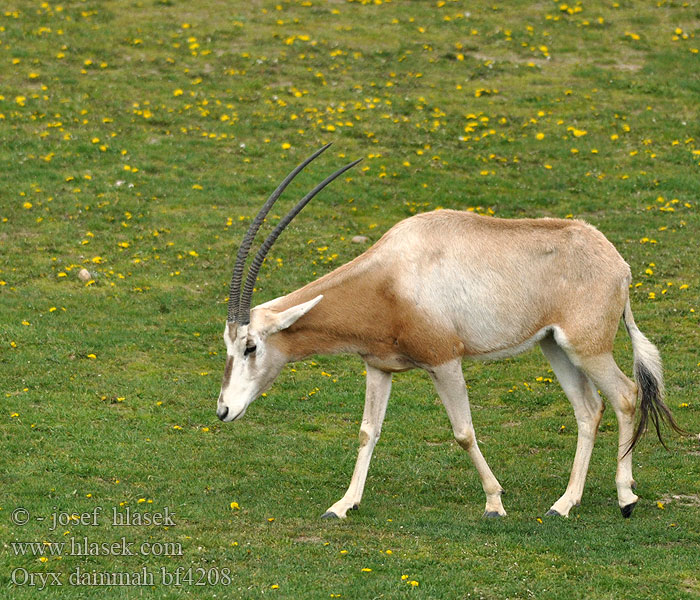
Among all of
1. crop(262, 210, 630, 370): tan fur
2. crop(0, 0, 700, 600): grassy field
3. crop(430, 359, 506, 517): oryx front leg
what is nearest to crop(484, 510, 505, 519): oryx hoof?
crop(430, 359, 506, 517): oryx front leg

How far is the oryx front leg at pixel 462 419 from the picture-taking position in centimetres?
1005

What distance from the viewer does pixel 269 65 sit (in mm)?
27250

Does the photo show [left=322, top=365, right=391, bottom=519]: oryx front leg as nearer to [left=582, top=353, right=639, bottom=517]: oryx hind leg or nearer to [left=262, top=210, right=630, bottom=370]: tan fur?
[left=262, top=210, right=630, bottom=370]: tan fur

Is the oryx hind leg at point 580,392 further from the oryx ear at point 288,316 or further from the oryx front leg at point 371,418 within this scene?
the oryx ear at point 288,316

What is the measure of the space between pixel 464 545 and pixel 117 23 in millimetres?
23494

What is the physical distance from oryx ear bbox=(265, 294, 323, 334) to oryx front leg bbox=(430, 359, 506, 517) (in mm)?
1323

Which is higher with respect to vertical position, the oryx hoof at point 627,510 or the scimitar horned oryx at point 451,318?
the scimitar horned oryx at point 451,318

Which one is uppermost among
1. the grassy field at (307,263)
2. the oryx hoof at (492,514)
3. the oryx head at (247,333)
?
the oryx head at (247,333)

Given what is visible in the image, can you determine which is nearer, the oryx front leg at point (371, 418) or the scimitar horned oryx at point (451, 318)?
the scimitar horned oryx at point (451, 318)

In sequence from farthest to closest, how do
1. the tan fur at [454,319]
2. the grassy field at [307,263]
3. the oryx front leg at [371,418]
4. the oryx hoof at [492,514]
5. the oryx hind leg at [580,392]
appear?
the oryx hind leg at [580,392] < the oryx front leg at [371,418] < the tan fur at [454,319] < the oryx hoof at [492,514] < the grassy field at [307,263]

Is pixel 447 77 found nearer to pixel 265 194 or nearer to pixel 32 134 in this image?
pixel 265 194

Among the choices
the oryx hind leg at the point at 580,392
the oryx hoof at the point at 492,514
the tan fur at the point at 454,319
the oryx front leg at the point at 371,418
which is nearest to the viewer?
the oryx hoof at the point at 492,514

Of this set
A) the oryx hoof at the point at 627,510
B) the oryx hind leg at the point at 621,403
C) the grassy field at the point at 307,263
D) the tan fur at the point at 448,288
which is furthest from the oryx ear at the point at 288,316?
the oryx hoof at the point at 627,510

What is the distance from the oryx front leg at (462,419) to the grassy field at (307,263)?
11.6 inches
